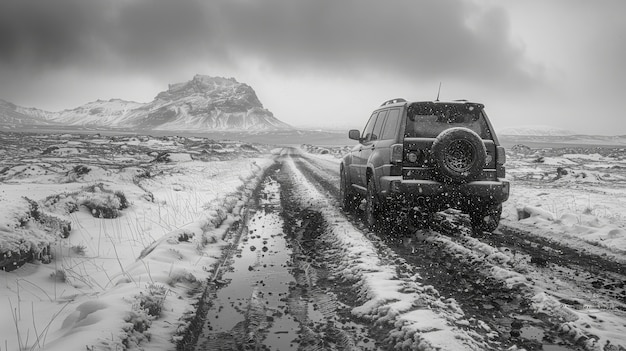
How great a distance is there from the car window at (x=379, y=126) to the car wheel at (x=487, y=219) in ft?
7.15

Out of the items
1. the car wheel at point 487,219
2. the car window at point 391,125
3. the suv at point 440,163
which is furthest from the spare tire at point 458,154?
the car wheel at point 487,219

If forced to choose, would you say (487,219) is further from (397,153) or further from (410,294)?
(410,294)

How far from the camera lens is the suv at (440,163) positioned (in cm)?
566

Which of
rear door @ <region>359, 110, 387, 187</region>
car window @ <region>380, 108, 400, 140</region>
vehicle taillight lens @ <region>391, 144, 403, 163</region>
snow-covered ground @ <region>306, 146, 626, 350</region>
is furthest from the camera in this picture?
rear door @ <region>359, 110, 387, 187</region>

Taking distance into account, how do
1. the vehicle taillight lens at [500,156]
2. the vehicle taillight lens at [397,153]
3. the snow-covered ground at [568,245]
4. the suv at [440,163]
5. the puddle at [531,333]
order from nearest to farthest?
the puddle at [531,333]
the snow-covered ground at [568,245]
the suv at [440,163]
the vehicle taillight lens at [397,153]
the vehicle taillight lens at [500,156]

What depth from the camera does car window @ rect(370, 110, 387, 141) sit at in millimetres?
7219

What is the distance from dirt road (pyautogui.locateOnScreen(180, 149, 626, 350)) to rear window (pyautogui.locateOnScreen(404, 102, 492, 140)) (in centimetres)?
165

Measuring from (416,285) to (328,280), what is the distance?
96 centimetres

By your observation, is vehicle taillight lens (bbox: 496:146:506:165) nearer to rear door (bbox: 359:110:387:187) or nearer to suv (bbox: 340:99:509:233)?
suv (bbox: 340:99:509:233)

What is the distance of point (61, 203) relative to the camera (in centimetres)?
645

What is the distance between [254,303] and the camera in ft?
12.1

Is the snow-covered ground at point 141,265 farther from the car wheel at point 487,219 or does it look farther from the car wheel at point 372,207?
the car wheel at point 487,219

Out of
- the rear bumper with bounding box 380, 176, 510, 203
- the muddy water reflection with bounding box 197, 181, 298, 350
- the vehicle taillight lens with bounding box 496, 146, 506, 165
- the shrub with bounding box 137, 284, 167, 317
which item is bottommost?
the muddy water reflection with bounding box 197, 181, 298, 350

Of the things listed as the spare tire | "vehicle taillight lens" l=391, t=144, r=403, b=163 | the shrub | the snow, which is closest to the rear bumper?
the spare tire
